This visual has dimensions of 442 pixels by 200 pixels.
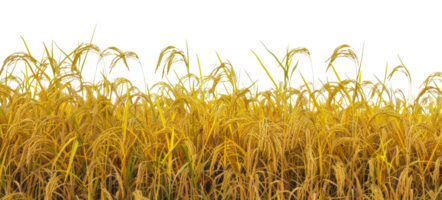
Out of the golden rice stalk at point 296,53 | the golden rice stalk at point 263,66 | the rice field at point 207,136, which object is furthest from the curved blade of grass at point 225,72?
the golden rice stalk at point 296,53

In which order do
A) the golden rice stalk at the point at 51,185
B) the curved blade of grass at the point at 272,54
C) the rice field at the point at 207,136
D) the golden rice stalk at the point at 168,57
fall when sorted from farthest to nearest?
the curved blade of grass at the point at 272,54 < the golden rice stalk at the point at 168,57 < the rice field at the point at 207,136 < the golden rice stalk at the point at 51,185

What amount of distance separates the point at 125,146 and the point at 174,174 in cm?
46

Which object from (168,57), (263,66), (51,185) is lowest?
(51,185)

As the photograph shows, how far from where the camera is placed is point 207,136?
4.10 meters

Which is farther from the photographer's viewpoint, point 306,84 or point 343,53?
point 306,84

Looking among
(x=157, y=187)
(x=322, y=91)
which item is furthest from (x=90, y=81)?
(x=322, y=91)

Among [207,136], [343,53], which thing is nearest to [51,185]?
[207,136]

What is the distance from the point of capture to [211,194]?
3.98 m

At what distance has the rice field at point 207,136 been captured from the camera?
389cm

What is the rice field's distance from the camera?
3.89 metres

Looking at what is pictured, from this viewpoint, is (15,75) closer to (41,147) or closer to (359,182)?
(41,147)

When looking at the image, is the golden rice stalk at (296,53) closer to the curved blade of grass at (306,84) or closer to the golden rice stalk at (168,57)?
the curved blade of grass at (306,84)

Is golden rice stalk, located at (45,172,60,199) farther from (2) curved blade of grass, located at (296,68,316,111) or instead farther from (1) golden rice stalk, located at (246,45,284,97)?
(2) curved blade of grass, located at (296,68,316,111)

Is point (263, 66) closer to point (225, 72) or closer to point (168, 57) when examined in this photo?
point (225, 72)
